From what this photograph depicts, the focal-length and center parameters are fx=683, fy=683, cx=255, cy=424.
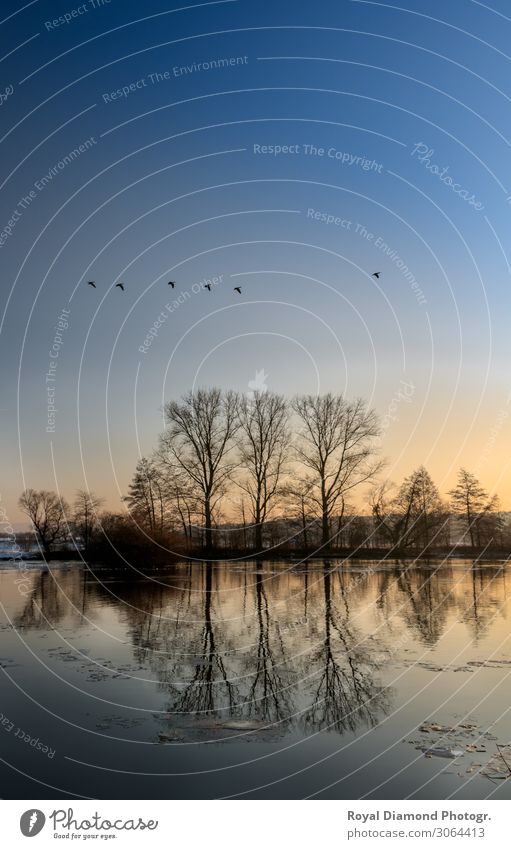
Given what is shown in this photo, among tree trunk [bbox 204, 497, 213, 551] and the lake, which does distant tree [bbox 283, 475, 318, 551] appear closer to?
tree trunk [bbox 204, 497, 213, 551]

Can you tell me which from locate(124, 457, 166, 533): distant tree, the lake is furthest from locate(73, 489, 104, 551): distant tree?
the lake

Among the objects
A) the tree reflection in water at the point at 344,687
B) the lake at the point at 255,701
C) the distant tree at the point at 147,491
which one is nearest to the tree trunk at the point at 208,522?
the distant tree at the point at 147,491

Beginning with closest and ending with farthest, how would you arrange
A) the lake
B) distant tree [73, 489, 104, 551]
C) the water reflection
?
the lake → the water reflection → distant tree [73, 489, 104, 551]

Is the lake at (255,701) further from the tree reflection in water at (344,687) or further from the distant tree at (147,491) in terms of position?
the distant tree at (147,491)

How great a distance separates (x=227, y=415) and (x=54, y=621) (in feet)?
104

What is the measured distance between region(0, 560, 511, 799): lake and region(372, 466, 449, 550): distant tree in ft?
117

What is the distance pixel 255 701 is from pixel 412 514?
49.6m

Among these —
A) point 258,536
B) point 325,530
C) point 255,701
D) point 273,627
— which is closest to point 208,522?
point 258,536

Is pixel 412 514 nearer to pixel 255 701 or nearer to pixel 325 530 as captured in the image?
pixel 325 530

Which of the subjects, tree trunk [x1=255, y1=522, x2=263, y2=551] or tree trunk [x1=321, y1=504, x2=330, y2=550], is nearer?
tree trunk [x1=321, y1=504, x2=330, y2=550]

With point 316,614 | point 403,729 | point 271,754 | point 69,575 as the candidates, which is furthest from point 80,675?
point 69,575

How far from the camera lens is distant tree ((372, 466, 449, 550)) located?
57.0 metres

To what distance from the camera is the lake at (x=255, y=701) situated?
831cm
